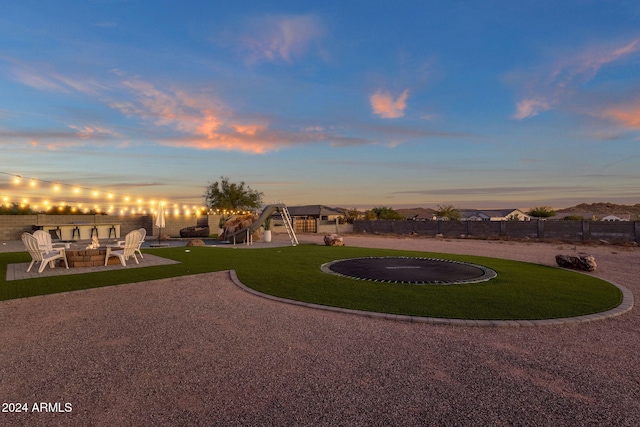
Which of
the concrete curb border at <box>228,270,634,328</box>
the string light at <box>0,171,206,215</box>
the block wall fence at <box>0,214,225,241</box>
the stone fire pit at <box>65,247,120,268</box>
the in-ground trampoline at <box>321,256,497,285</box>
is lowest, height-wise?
the in-ground trampoline at <box>321,256,497,285</box>

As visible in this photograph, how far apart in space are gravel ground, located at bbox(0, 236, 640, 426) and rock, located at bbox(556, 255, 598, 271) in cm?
528

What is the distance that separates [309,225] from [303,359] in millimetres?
27874

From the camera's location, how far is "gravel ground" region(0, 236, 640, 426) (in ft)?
8.15

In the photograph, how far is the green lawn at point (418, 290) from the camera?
5246mm

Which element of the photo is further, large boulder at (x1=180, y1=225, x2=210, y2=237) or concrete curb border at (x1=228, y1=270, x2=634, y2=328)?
large boulder at (x1=180, y1=225, x2=210, y2=237)

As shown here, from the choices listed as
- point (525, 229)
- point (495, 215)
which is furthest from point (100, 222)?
point (495, 215)

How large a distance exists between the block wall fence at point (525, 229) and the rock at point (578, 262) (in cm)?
1495

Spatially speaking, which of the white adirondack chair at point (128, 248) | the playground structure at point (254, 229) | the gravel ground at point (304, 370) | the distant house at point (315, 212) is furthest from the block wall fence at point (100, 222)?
the gravel ground at point (304, 370)

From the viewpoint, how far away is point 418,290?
6.54 metres

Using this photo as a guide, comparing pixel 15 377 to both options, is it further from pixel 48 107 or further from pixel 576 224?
pixel 576 224

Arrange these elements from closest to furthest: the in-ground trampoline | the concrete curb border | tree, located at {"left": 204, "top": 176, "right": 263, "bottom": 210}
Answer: the concrete curb border < the in-ground trampoline < tree, located at {"left": 204, "top": 176, "right": 263, "bottom": 210}

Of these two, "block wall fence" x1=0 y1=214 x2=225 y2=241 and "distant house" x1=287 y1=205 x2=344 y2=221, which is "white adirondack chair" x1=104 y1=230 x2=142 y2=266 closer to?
"block wall fence" x1=0 y1=214 x2=225 y2=241

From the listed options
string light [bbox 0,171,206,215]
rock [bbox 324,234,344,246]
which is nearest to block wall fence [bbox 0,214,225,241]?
string light [bbox 0,171,206,215]

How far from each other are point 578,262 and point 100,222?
24.5m
